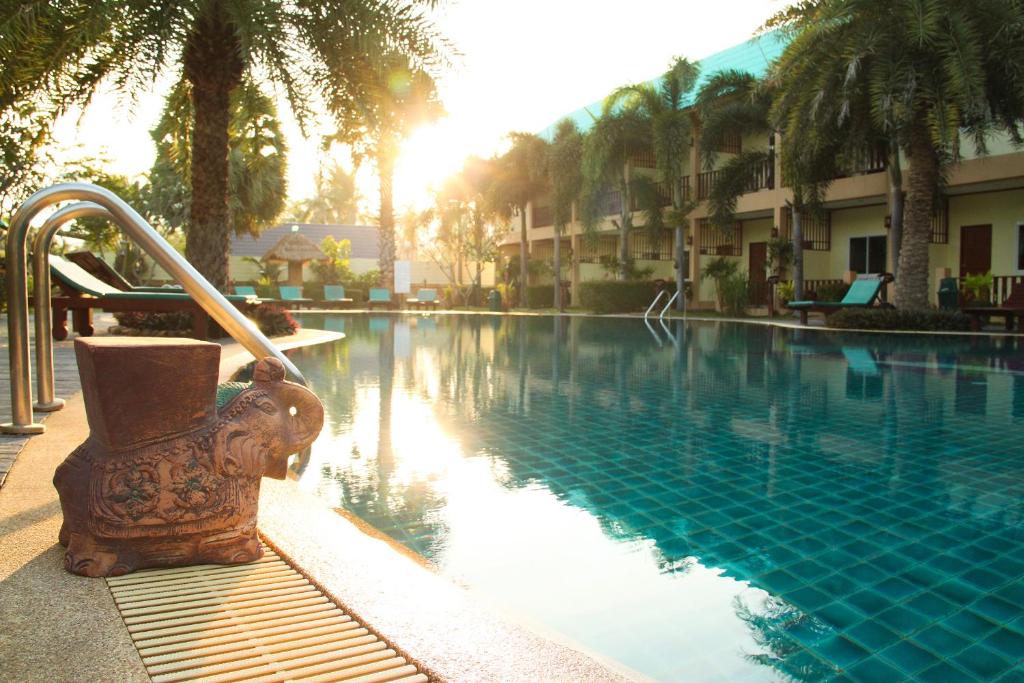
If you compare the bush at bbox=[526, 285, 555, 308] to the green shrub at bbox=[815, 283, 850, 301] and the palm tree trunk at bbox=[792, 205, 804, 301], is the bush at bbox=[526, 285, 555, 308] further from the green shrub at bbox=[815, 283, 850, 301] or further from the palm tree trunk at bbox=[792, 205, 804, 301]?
the green shrub at bbox=[815, 283, 850, 301]

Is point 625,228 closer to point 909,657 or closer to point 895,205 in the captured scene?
point 895,205

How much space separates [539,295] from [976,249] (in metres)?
17.0

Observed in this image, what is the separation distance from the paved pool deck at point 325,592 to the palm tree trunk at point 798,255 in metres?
20.2

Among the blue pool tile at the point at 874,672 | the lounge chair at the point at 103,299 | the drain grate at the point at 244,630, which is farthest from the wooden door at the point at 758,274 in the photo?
the drain grate at the point at 244,630

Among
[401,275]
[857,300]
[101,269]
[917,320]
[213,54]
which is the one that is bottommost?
[917,320]

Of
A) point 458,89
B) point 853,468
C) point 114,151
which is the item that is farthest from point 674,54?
point 853,468

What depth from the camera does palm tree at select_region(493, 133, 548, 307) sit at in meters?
30.6

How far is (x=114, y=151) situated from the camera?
21.6 meters

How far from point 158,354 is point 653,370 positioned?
7482 millimetres

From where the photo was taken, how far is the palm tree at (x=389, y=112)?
11.0 metres

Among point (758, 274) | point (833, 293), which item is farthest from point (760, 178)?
point (833, 293)

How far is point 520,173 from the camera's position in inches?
1229

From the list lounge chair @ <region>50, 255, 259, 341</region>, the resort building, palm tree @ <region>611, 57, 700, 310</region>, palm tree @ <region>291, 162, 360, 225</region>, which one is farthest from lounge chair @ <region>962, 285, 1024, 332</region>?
palm tree @ <region>291, 162, 360, 225</region>

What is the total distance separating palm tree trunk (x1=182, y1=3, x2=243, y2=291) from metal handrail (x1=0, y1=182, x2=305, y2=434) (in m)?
7.71
